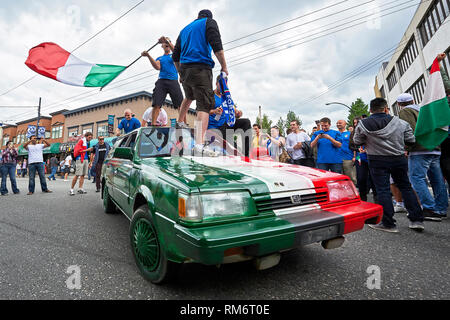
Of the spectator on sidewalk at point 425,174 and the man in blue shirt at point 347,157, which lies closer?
the spectator on sidewalk at point 425,174

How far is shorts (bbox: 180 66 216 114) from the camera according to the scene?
305 cm

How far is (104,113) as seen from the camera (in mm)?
26750

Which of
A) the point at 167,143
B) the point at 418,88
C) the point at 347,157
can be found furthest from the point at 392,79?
the point at 167,143

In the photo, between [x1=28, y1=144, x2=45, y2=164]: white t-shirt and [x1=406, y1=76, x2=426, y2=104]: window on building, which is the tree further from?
[x1=28, y1=144, x2=45, y2=164]: white t-shirt

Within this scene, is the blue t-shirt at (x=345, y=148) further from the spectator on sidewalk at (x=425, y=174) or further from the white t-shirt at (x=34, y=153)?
the white t-shirt at (x=34, y=153)

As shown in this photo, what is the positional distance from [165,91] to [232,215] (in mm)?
3955

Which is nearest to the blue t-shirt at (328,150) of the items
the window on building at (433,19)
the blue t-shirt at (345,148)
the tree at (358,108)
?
the blue t-shirt at (345,148)

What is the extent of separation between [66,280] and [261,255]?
162 cm

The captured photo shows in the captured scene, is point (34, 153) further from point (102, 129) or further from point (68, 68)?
point (102, 129)

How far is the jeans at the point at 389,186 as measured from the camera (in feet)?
9.61

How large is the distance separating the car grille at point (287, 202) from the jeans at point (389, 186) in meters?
1.62
